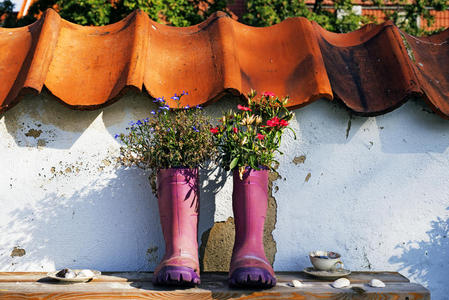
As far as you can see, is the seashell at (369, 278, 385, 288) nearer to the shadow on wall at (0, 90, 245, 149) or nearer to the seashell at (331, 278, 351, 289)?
the seashell at (331, 278, 351, 289)

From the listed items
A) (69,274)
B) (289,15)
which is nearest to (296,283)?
(69,274)

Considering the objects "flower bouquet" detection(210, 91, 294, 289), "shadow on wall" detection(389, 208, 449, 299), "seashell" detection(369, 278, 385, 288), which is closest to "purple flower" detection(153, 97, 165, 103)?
"flower bouquet" detection(210, 91, 294, 289)

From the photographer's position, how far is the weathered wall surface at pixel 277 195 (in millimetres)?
2268

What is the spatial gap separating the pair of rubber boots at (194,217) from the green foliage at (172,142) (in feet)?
0.19

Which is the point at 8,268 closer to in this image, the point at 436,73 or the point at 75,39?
the point at 75,39

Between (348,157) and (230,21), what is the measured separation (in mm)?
1045

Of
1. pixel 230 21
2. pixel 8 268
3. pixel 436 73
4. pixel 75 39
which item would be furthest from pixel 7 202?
pixel 436 73

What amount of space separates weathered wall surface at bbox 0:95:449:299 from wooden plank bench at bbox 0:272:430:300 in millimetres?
245

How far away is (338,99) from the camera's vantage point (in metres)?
2.28

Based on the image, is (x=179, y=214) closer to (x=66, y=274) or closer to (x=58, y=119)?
(x=66, y=274)

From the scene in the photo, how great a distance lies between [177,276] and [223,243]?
479mm

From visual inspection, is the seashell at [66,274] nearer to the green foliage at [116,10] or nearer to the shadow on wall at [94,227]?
the shadow on wall at [94,227]

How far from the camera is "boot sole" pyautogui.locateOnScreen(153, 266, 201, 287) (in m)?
1.85

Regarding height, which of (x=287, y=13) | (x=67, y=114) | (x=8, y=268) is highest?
(x=287, y=13)
